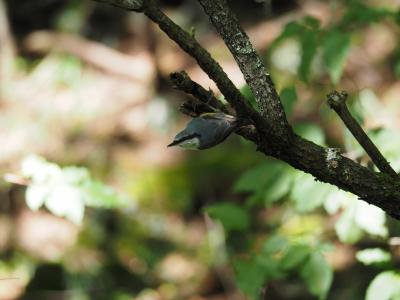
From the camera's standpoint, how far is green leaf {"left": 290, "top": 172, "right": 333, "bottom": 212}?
7.05 feet

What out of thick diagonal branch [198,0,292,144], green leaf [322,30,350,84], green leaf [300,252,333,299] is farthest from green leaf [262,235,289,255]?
thick diagonal branch [198,0,292,144]

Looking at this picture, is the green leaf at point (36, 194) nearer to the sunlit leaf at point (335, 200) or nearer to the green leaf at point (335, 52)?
the sunlit leaf at point (335, 200)

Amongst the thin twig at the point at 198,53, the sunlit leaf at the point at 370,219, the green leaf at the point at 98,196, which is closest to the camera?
the thin twig at the point at 198,53

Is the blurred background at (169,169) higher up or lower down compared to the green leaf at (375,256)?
higher up

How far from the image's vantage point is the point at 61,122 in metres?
6.61

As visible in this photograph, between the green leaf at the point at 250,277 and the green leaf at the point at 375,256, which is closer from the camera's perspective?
the green leaf at the point at 375,256

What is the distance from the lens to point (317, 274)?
2.16 meters

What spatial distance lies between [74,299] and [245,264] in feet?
8.61

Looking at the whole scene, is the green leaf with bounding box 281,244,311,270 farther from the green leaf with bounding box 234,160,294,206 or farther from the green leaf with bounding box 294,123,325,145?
the green leaf with bounding box 294,123,325,145

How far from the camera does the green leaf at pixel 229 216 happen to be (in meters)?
2.46

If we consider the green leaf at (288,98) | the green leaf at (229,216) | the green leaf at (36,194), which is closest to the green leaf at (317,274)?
the green leaf at (229,216)

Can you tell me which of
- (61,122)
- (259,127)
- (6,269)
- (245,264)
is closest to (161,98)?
(61,122)

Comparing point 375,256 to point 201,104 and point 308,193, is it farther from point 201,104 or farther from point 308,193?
point 201,104

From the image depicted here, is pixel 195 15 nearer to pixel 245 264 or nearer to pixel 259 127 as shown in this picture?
pixel 245 264
